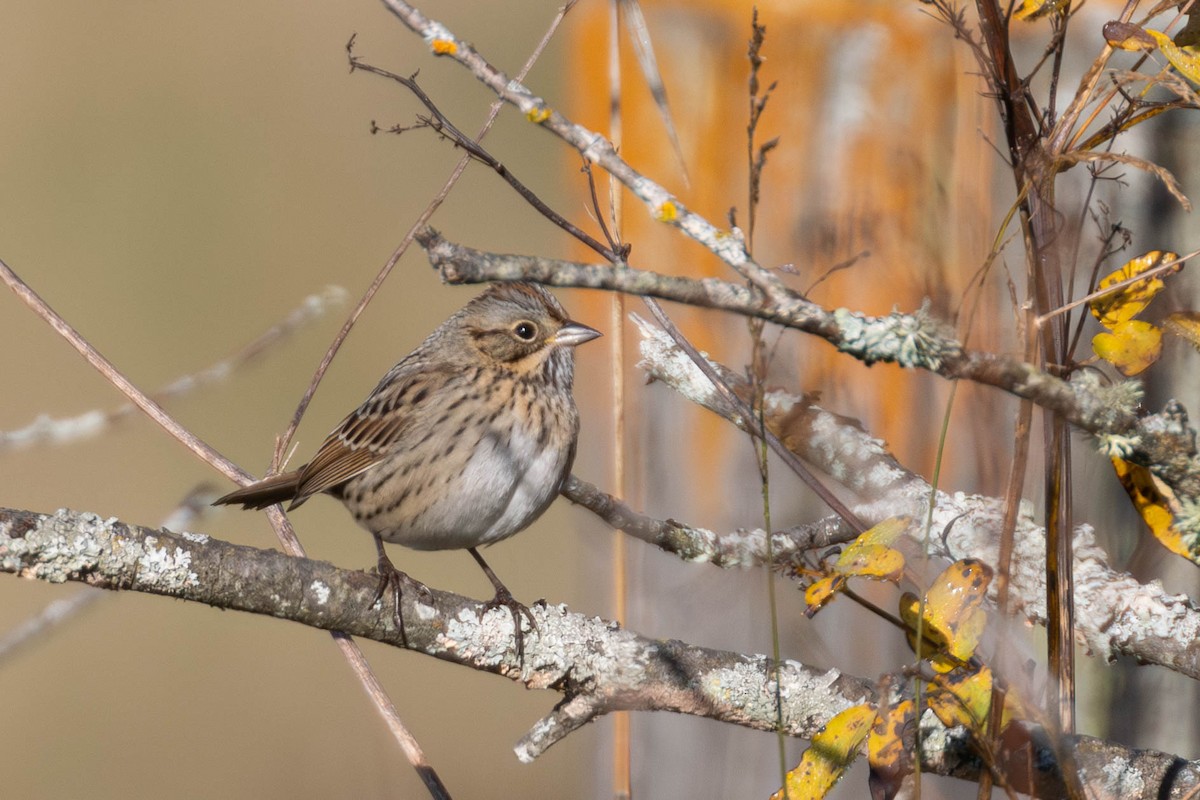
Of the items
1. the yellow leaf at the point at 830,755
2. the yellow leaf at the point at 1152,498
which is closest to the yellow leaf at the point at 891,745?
the yellow leaf at the point at 830,755

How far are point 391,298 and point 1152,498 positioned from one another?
27.5ft

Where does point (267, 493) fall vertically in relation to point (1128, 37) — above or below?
above

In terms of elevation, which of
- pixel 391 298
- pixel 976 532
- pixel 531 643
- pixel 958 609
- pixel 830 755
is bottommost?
pixel 830 755

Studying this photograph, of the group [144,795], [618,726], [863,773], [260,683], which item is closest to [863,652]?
[863,773]

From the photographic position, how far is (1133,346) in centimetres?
185

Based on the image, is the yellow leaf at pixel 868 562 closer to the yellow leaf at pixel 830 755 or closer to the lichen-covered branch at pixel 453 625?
the yellow leaf at pixel 830 755

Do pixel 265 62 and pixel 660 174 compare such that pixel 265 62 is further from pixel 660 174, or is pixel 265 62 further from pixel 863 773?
pixel 863 773

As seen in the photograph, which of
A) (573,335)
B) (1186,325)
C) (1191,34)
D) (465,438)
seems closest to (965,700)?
(1186,325)

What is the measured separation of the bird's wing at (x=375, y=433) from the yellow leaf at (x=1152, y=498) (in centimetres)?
200

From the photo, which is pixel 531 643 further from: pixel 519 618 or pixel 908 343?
pixel 908 343

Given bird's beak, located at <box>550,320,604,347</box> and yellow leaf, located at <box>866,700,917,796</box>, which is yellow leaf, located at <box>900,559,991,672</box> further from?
bird's beak, located at <box>550,320,604,347</box>

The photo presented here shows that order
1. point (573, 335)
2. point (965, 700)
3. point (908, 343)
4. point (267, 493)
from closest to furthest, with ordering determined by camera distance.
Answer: point (908, 343) → point (965, 700) → point (267, 493) → point (573, 335)

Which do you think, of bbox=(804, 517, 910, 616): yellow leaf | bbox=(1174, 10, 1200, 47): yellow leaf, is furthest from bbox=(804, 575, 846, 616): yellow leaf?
bbox=(1174, 10, 1200, 47): yellow leaf

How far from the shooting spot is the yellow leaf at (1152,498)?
197cm
